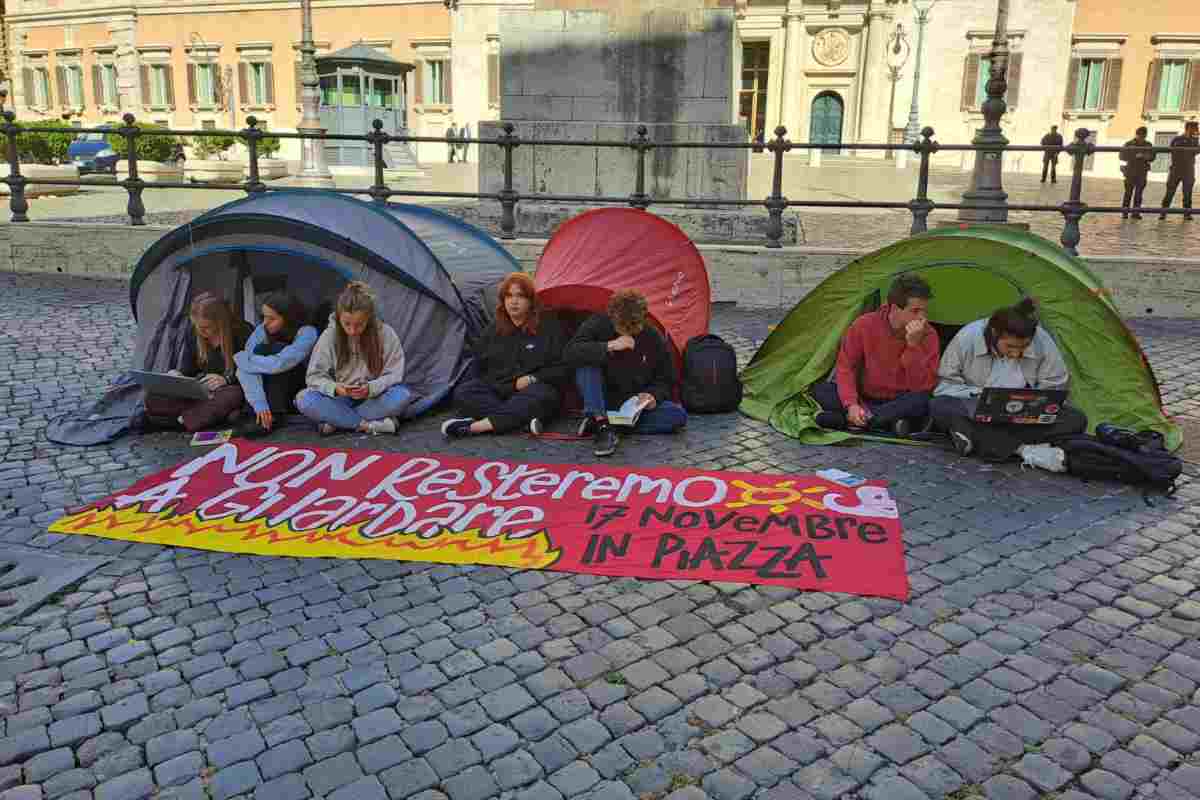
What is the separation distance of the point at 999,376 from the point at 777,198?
4593 mm

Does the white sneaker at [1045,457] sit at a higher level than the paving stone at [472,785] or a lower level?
higher

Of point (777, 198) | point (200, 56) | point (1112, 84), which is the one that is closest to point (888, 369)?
point (777, 198)

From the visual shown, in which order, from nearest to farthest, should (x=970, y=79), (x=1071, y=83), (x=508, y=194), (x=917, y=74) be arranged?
(x=508, y=194) → (x=917, y=74) → (x=970, y=79) → (x=1071, y=83)

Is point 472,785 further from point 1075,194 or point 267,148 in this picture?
point 267,148

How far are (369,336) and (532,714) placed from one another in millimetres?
3565

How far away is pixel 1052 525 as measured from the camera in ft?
16.2

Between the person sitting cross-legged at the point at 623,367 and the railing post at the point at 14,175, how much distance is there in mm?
8395

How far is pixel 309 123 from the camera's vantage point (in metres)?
25.1

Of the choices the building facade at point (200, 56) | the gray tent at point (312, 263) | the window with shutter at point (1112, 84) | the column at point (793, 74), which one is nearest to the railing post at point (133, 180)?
the gray tent at point (312, 263)

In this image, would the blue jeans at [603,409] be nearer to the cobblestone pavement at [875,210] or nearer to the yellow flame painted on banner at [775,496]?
the yellow flame painted on banner at [775,496]

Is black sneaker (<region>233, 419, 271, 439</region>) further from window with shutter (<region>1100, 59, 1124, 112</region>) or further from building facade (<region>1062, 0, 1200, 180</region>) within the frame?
window with shutter (<region>1100, 59, 1124, 112</region>)

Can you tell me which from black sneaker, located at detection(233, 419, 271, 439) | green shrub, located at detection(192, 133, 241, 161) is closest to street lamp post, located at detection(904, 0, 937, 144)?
green shrub, located at detection(192, 133, 241, 161)

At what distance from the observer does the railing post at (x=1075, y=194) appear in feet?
31.1

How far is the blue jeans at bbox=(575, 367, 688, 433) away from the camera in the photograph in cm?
630
